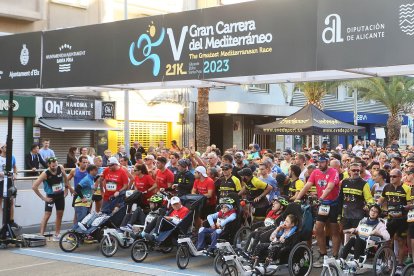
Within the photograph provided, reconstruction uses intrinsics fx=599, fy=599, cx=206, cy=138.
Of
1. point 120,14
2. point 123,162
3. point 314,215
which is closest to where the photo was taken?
point 314,215

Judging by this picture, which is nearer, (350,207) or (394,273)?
(394,273)

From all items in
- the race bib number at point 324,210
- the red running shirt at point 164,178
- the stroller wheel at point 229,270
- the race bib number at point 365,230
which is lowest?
the stroller wheel at point 229,270

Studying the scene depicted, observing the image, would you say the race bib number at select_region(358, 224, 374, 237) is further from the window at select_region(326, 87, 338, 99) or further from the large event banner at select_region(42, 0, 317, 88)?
the window at select_region(326, 87, 338, 99)

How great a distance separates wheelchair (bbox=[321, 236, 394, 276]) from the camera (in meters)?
9.18


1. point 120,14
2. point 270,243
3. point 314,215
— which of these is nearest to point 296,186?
point 314,215

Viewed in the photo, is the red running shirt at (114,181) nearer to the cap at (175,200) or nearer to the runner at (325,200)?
the cap at (175,200)

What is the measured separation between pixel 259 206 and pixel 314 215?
1142 mm

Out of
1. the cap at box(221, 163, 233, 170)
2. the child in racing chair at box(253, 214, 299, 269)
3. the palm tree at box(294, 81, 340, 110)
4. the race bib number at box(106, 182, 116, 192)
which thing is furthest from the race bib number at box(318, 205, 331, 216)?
the palm tree at box(294, 81, 340, 110)

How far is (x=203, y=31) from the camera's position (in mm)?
11414

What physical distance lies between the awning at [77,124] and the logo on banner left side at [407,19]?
17190mm

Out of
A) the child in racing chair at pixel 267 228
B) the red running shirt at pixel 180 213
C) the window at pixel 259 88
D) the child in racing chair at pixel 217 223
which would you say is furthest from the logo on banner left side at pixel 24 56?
the window at pixel 259 88

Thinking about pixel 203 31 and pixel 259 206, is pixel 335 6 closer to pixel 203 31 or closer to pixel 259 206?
pixel 203 31

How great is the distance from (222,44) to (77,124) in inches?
597

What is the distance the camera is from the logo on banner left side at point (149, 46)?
12.1 m
